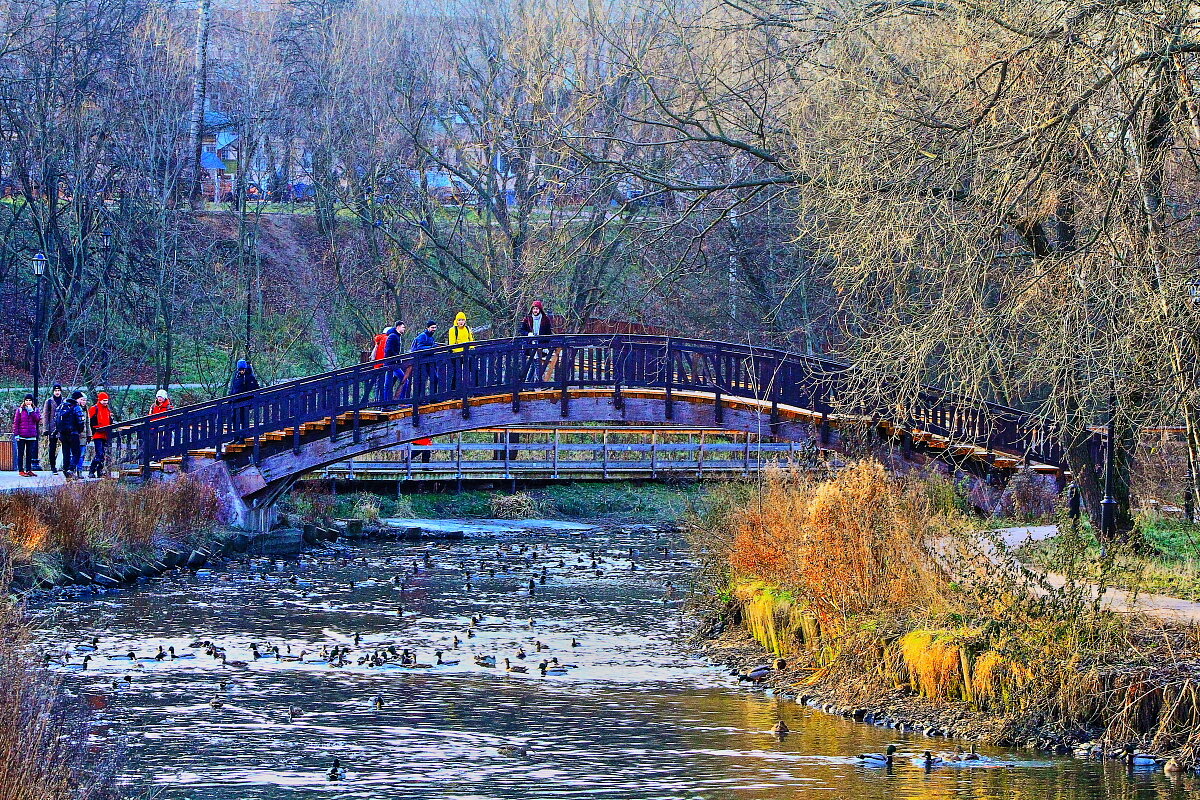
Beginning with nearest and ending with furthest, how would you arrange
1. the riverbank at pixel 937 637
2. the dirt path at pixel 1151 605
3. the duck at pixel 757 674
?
the riverbank at pixel 937 637 < the dirt path at pixel 1151 605 < the duck at pixel 757 674

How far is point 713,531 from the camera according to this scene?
66.2 ft

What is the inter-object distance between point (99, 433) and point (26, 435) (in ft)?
7.20

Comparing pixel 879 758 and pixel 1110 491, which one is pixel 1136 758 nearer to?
pixel 879 758

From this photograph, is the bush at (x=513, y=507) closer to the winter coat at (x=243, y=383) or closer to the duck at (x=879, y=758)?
the winter coat at (x=243, y=383)

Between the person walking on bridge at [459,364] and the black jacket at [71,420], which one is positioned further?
the person walking on bridge at [459,364]

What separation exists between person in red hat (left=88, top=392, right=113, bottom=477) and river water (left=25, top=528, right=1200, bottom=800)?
3830 millimetres

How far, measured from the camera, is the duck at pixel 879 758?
13078 millimetres

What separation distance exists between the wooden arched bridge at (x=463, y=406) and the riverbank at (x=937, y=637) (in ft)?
27.6

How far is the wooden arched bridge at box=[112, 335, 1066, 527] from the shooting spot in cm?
2733

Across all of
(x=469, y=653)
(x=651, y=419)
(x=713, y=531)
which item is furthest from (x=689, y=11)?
(x=469, y=653)

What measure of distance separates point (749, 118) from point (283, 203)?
40634 millimetres

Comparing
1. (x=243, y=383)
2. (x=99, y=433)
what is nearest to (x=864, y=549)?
(x=99, y=433)

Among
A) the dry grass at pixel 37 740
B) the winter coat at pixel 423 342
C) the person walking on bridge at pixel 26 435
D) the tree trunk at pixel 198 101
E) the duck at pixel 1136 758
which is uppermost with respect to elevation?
the tree trunk at pixel 198 101

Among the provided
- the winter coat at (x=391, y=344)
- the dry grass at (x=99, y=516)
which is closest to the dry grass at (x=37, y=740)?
the dry grass at (x=99, y=516)
